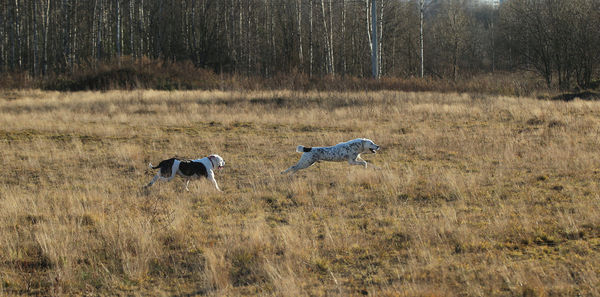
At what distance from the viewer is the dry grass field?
5.38 metres

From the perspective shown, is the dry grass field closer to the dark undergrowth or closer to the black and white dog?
the black and white dog

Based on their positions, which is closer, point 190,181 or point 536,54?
point 190,181

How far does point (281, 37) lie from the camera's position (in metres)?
47.4

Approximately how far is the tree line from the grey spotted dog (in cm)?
2259

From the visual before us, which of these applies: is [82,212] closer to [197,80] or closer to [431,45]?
[197,80]

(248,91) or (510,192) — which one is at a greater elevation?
(248,91)

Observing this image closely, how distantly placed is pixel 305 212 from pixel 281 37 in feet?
134

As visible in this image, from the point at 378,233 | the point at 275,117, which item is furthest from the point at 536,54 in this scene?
the point at 378,233

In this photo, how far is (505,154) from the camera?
1190cm

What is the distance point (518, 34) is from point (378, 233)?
3571cm

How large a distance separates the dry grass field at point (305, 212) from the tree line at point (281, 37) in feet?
59.6

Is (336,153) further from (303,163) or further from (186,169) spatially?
(186,169)

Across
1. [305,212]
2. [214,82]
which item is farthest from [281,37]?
[305,212]

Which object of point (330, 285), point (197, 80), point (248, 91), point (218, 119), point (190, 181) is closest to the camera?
point (330, 285)
